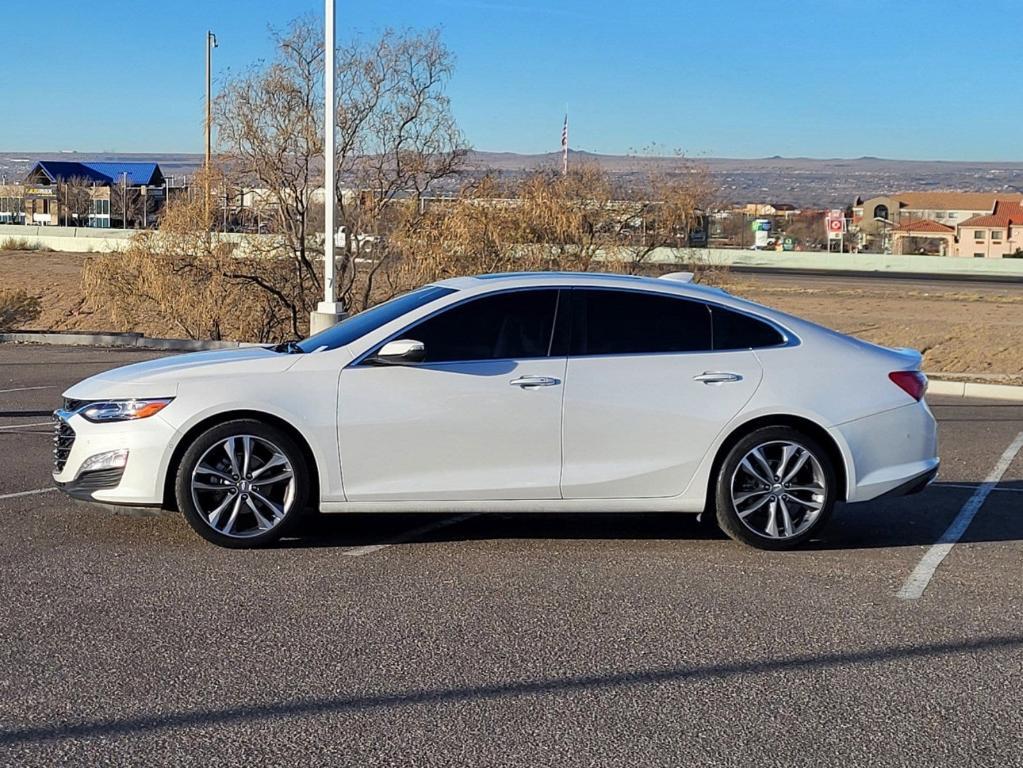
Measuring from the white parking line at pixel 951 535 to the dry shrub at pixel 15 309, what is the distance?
1906 centimetres

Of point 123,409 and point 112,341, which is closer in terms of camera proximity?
point 123,409

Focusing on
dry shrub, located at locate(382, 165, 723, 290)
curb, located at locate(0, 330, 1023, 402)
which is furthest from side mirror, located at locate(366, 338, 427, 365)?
dry shrub, located at locate(382, 165, 723, 290)

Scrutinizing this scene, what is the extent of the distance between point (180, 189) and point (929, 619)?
20.7m

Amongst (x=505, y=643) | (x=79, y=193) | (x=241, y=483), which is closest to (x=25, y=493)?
(x=241, y=483)

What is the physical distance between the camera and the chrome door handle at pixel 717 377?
7.60 metres

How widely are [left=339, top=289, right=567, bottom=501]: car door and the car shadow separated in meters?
0.45

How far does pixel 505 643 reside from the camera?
583 cm

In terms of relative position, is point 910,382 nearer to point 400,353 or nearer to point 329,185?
point 400,353

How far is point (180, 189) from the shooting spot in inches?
977

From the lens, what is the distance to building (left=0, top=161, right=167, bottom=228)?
9225 centimetres

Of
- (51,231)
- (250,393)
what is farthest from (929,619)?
(51,231)

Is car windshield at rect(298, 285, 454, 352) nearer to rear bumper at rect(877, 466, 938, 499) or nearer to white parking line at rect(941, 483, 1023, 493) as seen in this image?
rear bumper at rect(877, 466, 938, 499)

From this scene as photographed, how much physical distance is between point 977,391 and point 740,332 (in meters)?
9.44

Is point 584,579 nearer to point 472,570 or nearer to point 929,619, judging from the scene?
point 472,570
